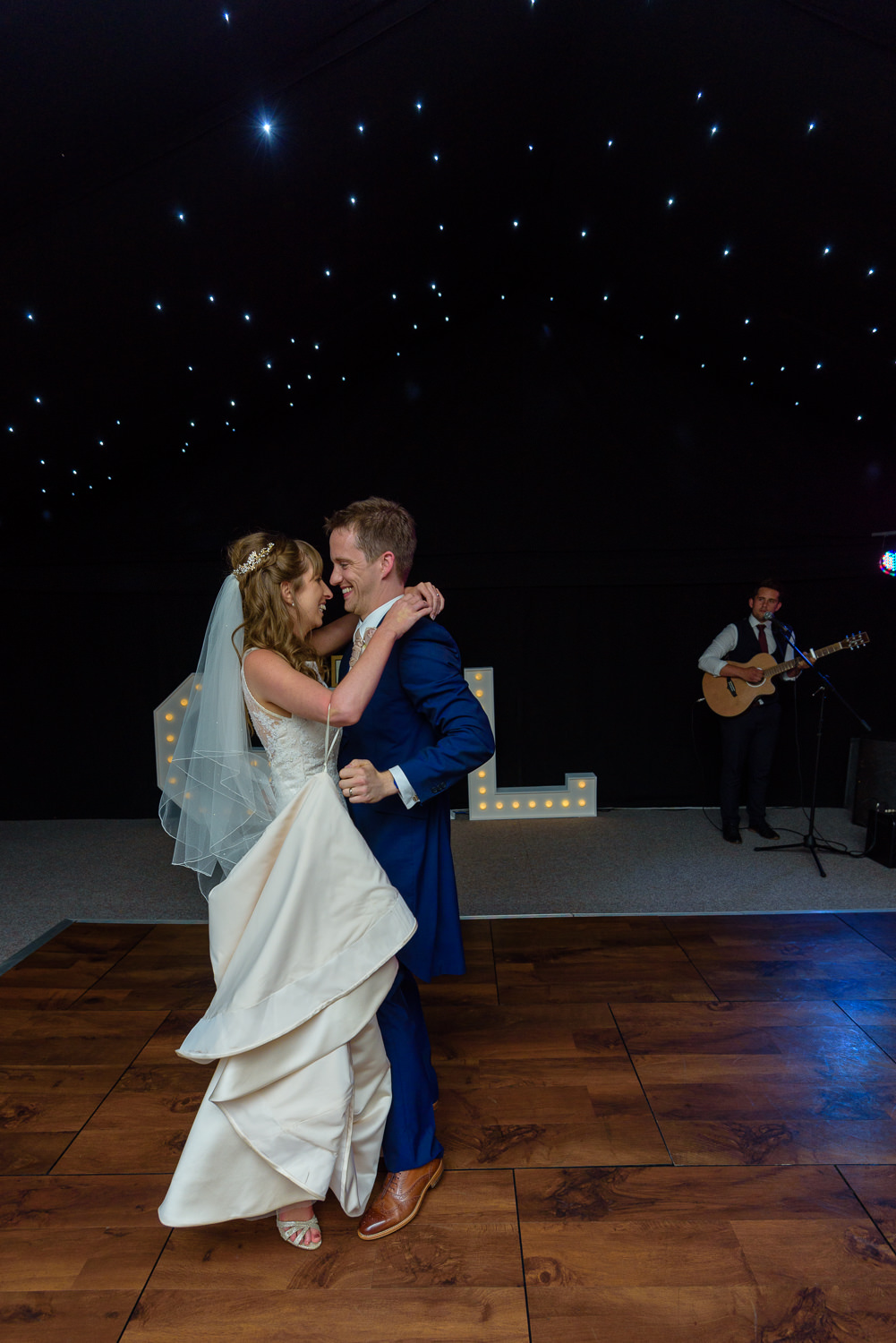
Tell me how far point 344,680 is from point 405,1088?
100 cm

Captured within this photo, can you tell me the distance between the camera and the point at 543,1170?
2.02 m

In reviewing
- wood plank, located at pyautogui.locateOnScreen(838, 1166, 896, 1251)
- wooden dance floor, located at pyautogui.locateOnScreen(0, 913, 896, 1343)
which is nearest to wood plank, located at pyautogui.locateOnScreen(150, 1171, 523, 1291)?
wooden dance floor, located at pyautogui.locateOnScreen(0, 913, 896, 1343)

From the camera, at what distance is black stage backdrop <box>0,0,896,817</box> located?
3047 millimetres

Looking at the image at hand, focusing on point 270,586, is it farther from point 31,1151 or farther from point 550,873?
point 550,873

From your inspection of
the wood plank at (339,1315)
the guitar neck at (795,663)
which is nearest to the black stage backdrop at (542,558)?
the guitar neck at (795,663)

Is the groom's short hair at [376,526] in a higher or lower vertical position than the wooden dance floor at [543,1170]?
higher

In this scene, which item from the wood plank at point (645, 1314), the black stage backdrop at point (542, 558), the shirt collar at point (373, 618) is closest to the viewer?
the wood plank at point (645, 1314)

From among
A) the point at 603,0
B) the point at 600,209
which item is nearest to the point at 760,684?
the point at 600,209

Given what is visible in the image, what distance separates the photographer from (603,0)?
3.36 metres

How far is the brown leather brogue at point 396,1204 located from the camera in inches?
71.4

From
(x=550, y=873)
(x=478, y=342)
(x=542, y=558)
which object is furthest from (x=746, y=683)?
(x=478, y=342)

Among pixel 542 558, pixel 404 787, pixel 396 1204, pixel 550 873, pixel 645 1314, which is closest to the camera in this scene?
pixel 645 1314

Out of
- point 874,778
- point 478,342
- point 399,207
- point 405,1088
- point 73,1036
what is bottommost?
point 73,1036

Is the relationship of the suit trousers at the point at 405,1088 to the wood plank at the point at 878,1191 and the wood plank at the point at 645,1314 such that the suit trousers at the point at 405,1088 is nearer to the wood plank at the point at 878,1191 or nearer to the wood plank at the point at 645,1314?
the wood plank at the point at 645,1314
